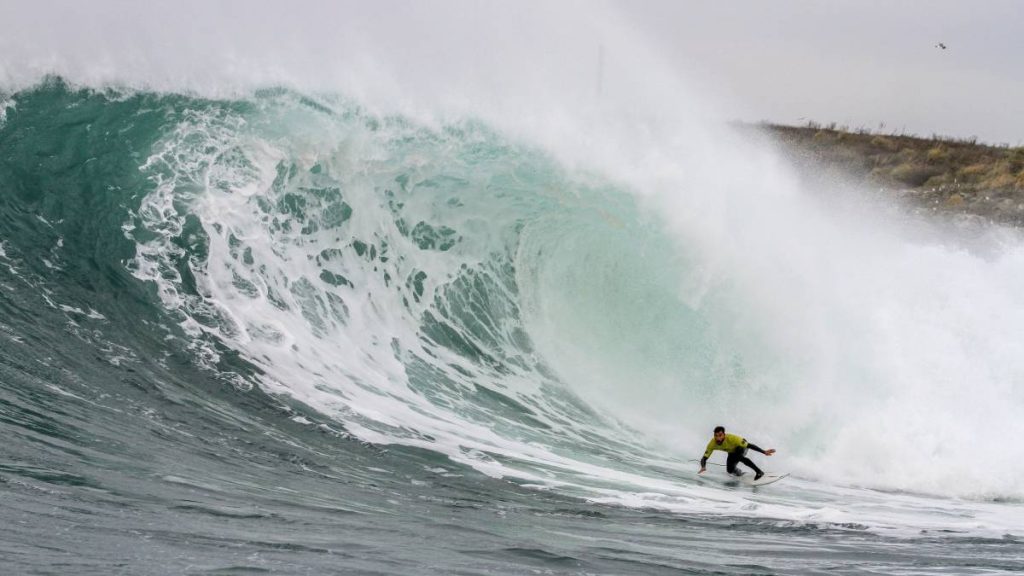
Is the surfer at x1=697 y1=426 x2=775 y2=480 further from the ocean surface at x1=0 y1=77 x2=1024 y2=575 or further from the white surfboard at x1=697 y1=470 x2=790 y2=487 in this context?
the ocean surface at x1=0 y1=77 x2=1024 y2=575

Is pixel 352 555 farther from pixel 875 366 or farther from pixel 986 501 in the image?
pixel 875 366

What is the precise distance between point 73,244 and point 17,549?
28.7 feet

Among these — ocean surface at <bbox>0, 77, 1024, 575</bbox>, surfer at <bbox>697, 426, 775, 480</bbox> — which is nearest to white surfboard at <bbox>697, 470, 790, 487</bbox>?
surfer at <bbox>697, 426, 775, 480</bbox>

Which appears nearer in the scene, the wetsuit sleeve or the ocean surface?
the ocean surface

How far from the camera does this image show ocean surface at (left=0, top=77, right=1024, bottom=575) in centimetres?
779

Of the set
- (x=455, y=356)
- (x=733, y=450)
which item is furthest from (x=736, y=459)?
(x=455, y=356)

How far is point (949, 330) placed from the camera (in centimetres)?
1573

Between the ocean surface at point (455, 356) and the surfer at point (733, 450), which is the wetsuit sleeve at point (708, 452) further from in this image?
the ocean surface at point (455, 356)

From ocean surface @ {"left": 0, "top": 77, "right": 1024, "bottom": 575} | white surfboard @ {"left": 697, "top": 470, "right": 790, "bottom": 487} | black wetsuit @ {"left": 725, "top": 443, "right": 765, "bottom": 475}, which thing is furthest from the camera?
black wetsuit @ {"left": 725, "top": 443, "right": 765, "bottom": 475}

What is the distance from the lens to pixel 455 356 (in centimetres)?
1508

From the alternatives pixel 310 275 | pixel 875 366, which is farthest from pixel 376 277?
pixel 875 366

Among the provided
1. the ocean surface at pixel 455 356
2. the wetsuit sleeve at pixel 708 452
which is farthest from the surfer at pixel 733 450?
the ocean surface at pixel 455 356

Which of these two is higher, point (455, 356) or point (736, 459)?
point (455, 356)

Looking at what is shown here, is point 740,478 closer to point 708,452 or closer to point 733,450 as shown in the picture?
point 733,450
